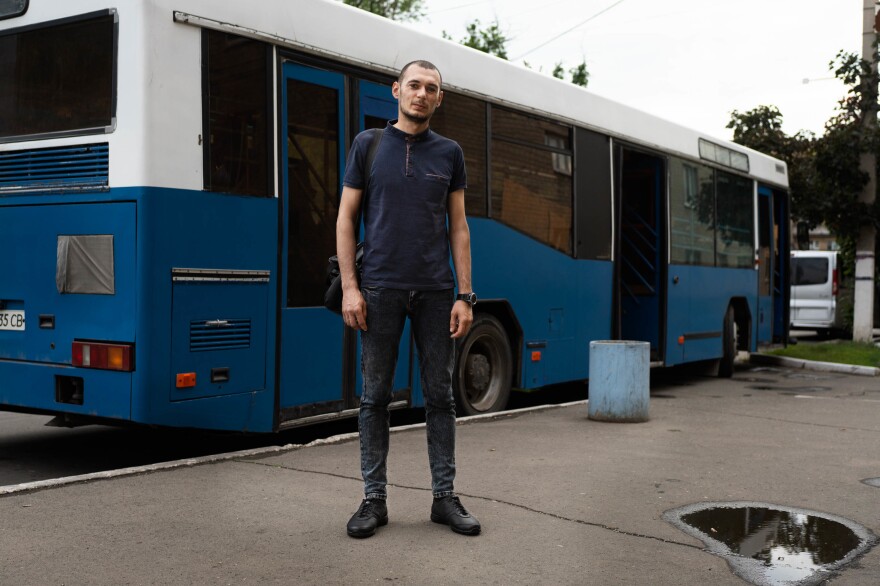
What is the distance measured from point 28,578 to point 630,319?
29.7 feet

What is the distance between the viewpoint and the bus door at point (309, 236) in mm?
6605

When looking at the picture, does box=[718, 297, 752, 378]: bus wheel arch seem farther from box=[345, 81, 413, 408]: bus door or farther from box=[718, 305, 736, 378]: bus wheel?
box=[345, 81, 413, 408]: bus door

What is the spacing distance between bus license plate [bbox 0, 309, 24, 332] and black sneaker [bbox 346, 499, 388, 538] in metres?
2.87

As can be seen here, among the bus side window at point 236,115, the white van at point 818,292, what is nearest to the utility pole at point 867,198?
the white van at point 818,292

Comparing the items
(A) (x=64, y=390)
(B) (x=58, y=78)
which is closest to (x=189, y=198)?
(B) (x=58, y=78)

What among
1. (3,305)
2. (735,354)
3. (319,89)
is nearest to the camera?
(3,305)

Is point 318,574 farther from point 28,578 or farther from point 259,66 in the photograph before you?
point 259,66

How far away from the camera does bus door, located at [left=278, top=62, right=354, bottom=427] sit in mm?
6605

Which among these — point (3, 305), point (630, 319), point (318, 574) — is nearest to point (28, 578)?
point (318, 574)

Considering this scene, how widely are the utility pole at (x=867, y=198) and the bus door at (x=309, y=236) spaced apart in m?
15.0

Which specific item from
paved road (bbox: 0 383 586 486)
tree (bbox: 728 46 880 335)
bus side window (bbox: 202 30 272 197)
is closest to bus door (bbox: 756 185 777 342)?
tree (bbox: 728 46 880 335)

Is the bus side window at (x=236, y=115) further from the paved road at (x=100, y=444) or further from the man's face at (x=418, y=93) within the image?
the man's face at (x=418, y=93)

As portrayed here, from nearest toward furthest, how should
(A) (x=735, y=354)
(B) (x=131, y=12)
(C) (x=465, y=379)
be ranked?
(B) (x=131, y=12) < (C) (x=465, y=379) < (A) (x=735, y=354)

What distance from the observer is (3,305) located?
6.33 m
